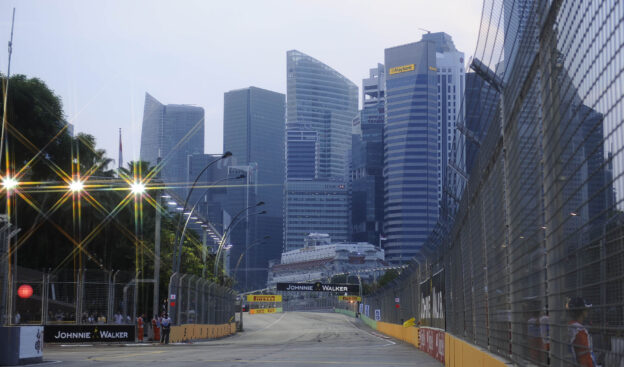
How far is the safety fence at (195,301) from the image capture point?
36.5 metres

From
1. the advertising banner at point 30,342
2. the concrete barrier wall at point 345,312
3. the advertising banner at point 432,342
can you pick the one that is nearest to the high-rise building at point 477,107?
the advertising banner at point 432,342

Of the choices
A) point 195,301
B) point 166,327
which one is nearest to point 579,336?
point 166,327

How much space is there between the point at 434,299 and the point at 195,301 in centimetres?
2404

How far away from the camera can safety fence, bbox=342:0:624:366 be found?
316 centimetres

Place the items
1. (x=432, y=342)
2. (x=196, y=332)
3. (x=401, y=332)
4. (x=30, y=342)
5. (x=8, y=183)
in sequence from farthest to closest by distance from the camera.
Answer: (x=196, y=332)
(x=401, y=332)
(x=8, y=183)
(x=432, y=342)
(x=30, y=342)

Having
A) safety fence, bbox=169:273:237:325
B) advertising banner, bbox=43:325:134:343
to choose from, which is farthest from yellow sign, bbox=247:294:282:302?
advertising banner, bbox=43:325:134:343

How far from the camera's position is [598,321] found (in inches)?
137

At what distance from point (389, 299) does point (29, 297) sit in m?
21.3

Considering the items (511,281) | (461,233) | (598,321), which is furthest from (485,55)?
(461,233)

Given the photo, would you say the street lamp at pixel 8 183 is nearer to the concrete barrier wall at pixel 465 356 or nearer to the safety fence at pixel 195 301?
the safety fence at pixel 195 301

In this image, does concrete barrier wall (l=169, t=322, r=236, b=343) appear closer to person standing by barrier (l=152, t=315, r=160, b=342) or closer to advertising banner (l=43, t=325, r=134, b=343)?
person standing by barrier (l=152, t=315, r=160, b=342)

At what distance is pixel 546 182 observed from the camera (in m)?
4.86

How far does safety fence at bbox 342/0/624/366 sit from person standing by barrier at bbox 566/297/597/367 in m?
0.01

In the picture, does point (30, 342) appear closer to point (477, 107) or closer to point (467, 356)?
point (467, 356)
